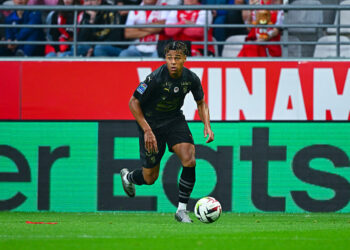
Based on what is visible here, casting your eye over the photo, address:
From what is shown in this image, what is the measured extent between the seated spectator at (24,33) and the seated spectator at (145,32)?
66.2 inches

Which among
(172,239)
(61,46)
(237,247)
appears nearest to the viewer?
(237,247)

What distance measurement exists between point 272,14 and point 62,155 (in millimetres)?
4505

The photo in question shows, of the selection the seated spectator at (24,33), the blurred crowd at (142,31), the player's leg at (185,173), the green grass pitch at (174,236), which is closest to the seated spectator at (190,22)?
the blurred crowd at (142,31)

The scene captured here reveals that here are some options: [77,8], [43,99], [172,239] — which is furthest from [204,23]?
[172,239]

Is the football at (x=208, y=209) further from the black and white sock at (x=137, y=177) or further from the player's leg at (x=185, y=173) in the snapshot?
the black and white sock at (x=137, y=177)

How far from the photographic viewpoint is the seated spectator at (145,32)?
14.5 metres

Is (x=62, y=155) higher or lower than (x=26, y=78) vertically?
lower

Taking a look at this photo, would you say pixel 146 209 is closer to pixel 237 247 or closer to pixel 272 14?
pixel 272 14

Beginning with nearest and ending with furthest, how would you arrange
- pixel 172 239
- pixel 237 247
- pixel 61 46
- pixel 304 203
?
1. pixel 237 247
2. pixel 172 239
3. pixel 304 203
4. pixel 61 46

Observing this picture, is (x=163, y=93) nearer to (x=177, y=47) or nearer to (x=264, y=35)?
(x=177, y=47)

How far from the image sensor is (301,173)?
45.5ft

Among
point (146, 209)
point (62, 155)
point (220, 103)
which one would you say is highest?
point (220, 103)

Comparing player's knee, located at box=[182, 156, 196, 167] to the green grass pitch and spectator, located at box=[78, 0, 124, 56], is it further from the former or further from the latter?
spectator, located at box=[78, 0, 124, 56]

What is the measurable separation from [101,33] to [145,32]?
0.80 meters
